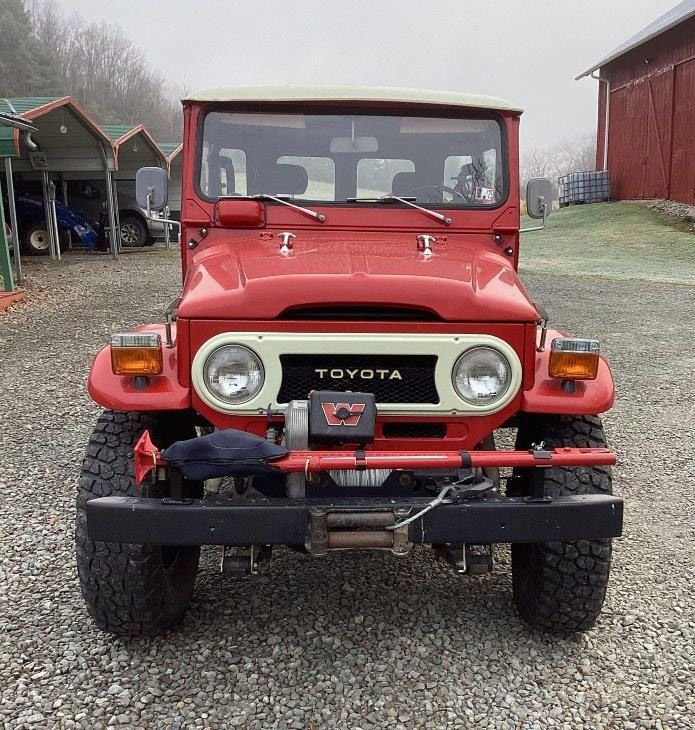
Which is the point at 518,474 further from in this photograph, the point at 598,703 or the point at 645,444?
the point at 645,444

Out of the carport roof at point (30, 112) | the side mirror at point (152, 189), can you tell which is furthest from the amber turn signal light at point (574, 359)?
the carport roof at point (30, 112)

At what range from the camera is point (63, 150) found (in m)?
18.6

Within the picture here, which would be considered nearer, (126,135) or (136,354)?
(136,354)

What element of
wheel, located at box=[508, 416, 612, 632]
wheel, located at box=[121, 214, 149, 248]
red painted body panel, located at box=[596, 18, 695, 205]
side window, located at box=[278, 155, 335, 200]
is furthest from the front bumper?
red painted body panel, located at box=[596, 18, 695, 205]

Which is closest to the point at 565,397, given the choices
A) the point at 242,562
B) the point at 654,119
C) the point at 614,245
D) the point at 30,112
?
the point at 242,562

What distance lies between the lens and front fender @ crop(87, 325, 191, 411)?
270cm

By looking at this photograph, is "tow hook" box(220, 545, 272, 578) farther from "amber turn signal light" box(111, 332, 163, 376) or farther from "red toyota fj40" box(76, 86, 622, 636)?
"amber turn signal light" box(111, 332, 163, 376)

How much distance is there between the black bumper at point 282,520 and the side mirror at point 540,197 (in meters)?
2.10

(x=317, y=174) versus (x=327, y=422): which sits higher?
→ (x=317, y=174)

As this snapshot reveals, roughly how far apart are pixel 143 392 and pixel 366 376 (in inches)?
30.8

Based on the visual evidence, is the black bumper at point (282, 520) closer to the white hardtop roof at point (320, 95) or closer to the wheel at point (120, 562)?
the wheel at point (120, 562)

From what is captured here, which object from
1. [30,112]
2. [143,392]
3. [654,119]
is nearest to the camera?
[143,392]

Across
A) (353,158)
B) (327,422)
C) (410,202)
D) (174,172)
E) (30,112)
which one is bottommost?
(327,422)

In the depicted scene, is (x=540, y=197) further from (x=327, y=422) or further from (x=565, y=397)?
(x=327, y=422)
